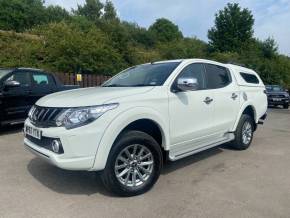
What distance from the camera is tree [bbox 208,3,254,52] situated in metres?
50.7

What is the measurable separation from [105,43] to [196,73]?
17686 mm

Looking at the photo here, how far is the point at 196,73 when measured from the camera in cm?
507

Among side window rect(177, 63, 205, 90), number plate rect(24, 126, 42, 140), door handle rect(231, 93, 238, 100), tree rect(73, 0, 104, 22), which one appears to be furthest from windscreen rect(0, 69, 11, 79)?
tree rect(73, 0, 104, 22)

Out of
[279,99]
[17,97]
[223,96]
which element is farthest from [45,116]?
[279,99]

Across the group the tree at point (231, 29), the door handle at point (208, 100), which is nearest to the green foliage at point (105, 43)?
the tree at point (231, 29)

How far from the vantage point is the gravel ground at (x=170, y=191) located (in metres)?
3.48

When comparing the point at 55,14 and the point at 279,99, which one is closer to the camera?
the point at 279,99

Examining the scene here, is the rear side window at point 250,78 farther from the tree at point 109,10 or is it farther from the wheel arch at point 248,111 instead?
the tree at point 109,10

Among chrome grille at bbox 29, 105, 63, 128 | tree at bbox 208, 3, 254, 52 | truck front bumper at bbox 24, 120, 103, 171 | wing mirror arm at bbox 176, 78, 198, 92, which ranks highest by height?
tree at bbox 208, 3, 254, 52

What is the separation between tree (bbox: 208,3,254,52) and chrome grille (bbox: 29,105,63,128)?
4915cm

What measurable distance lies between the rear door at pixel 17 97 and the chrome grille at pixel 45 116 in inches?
148

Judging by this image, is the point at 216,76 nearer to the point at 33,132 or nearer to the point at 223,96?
the point at 223,96

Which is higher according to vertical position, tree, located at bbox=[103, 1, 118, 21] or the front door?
tree, located at bbox=[103, 1, 118, 21]

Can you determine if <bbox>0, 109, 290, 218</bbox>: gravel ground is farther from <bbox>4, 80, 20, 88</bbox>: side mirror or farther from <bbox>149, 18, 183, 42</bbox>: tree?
<bbox>149, 18, 183, 42</bbox>: tree
